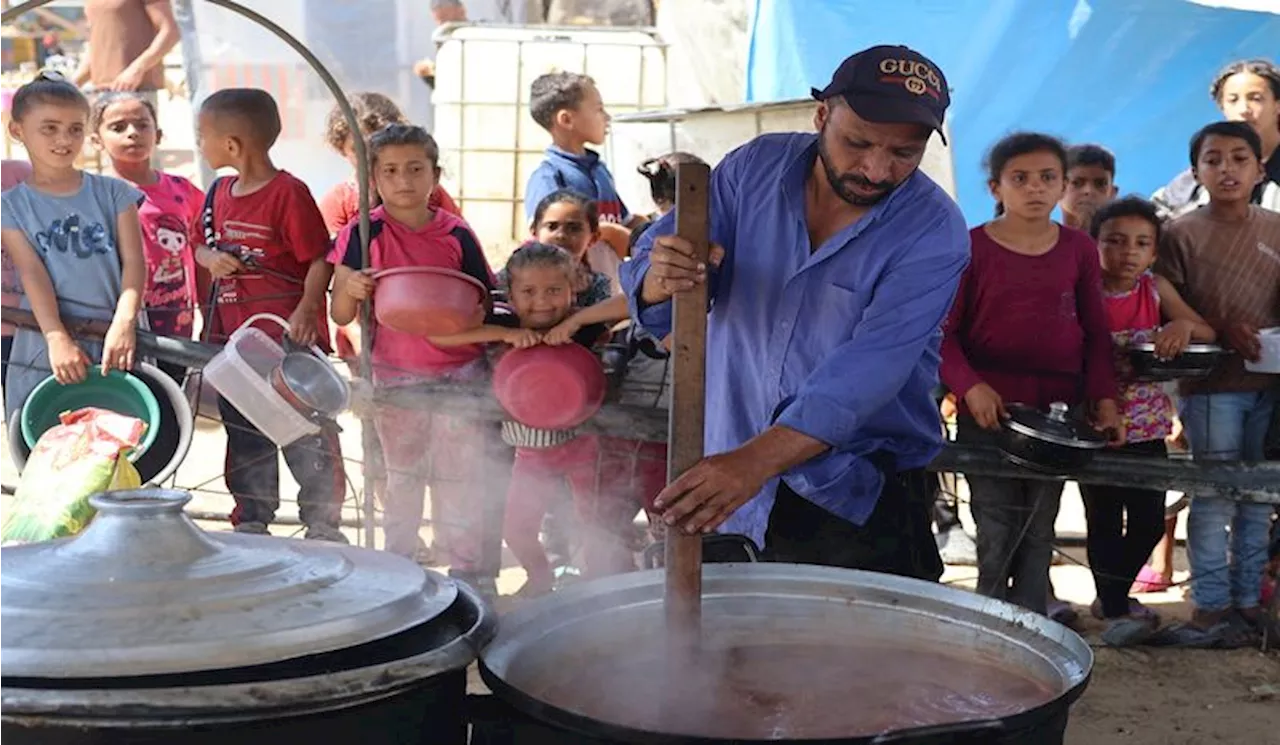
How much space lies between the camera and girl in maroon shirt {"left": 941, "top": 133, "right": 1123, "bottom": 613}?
14.4ft

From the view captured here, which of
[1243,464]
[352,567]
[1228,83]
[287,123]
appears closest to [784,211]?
[352,567]

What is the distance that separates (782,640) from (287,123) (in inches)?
397

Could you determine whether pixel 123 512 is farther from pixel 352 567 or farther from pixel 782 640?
pixel 782 640

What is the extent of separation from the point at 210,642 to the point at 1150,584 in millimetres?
4420

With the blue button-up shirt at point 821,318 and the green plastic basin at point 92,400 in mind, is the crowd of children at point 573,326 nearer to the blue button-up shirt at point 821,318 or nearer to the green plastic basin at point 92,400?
the green plastic basin at point 92,400

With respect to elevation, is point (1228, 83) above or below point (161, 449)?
above

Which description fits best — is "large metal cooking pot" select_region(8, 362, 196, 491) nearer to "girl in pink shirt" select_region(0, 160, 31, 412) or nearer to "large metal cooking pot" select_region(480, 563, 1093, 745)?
"girl in pink shirt" select_region(0, 160, 31, 412)

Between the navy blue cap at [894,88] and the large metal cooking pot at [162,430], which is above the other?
the navy blue cap at [894,88]

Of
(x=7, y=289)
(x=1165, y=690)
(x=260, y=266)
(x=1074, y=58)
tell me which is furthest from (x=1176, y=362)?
(x=1074, y=58)

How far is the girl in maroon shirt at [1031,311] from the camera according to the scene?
173 inches

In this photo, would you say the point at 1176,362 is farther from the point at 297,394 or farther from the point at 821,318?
the point at 297,394

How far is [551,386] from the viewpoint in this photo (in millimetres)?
4207

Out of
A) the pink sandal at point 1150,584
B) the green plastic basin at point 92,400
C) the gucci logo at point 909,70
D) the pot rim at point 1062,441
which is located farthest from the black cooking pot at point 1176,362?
the green plastic basin at point 92,400

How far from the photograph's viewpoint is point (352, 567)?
2002 millimetres
